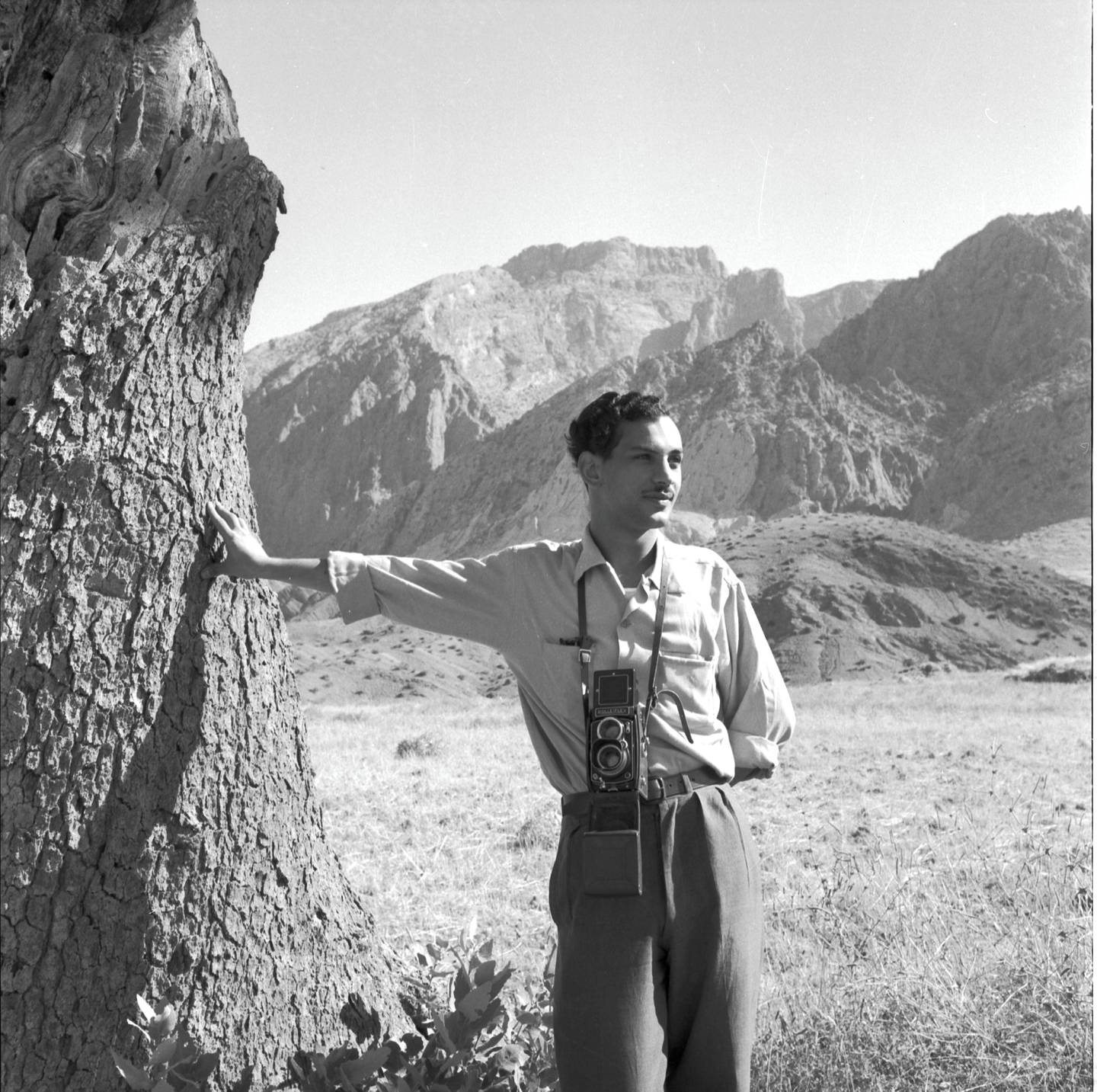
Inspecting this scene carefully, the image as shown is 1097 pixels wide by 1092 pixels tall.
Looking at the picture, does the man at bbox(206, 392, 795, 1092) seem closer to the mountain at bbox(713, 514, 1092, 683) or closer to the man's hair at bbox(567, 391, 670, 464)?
the man's hair at bbox(567, 391, 670, 464)

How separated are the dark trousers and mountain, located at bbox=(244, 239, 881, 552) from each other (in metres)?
88.3

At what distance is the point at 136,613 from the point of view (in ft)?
8.18

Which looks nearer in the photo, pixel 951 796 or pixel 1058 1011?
pixel 1058 1011

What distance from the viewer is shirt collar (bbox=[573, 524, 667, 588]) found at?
2242 millimetres

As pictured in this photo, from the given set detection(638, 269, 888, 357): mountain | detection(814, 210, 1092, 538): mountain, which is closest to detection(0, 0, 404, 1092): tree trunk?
detection(814, 210, 1092, 538): mountain

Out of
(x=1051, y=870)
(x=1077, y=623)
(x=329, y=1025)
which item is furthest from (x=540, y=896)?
(x=1077, y=623)

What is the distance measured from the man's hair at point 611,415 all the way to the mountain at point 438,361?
8803cm

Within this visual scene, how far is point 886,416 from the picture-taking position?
74.2 m

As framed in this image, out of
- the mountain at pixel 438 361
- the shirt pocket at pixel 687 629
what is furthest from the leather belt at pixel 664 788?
the mountain at pixel 438 361

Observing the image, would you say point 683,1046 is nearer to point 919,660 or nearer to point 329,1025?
point 329,1025

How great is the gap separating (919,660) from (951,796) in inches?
974

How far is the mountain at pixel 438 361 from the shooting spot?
325ft

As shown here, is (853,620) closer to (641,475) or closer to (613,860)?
(641,475)

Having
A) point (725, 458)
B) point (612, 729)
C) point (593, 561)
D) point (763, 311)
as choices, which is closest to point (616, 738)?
point (612, 729)
